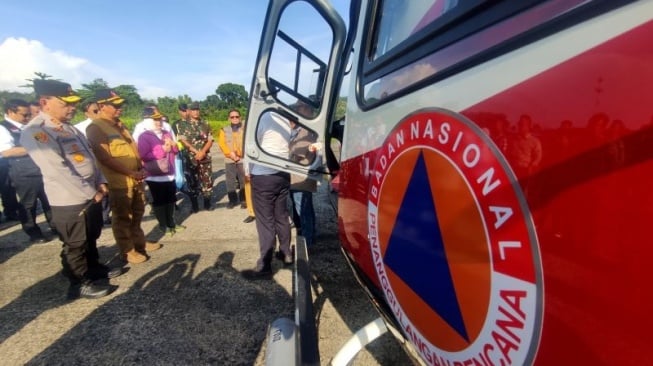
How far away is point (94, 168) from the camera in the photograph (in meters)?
2.97

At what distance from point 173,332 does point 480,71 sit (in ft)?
8.72

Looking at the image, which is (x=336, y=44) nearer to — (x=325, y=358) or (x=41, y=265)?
(x=325, y=358)

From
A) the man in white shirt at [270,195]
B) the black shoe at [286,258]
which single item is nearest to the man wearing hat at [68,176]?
the man in white shirt at [270,195]

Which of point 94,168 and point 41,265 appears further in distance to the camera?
point 41,265

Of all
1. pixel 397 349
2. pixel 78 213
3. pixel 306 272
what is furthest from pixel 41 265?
pixel 397 349

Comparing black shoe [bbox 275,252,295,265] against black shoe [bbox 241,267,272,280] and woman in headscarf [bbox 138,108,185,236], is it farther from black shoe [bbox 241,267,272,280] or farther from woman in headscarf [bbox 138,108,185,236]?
woman in headscarf [bbox 138,108,185,236]

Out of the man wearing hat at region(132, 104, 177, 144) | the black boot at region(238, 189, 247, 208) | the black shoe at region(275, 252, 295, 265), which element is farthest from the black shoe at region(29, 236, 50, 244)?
the black shoe at region(275, 252, 295, 265)

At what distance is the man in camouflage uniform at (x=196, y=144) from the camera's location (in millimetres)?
5391

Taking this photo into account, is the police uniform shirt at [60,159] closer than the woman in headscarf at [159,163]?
Yes

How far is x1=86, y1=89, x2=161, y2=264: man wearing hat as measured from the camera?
3.28 meters

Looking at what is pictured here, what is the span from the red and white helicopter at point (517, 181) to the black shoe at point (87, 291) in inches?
101

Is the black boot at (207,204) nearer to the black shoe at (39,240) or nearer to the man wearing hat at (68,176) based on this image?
the black shoe at (39,240)

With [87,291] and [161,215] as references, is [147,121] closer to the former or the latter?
[161,215]

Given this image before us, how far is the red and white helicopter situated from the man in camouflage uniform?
4.68m
